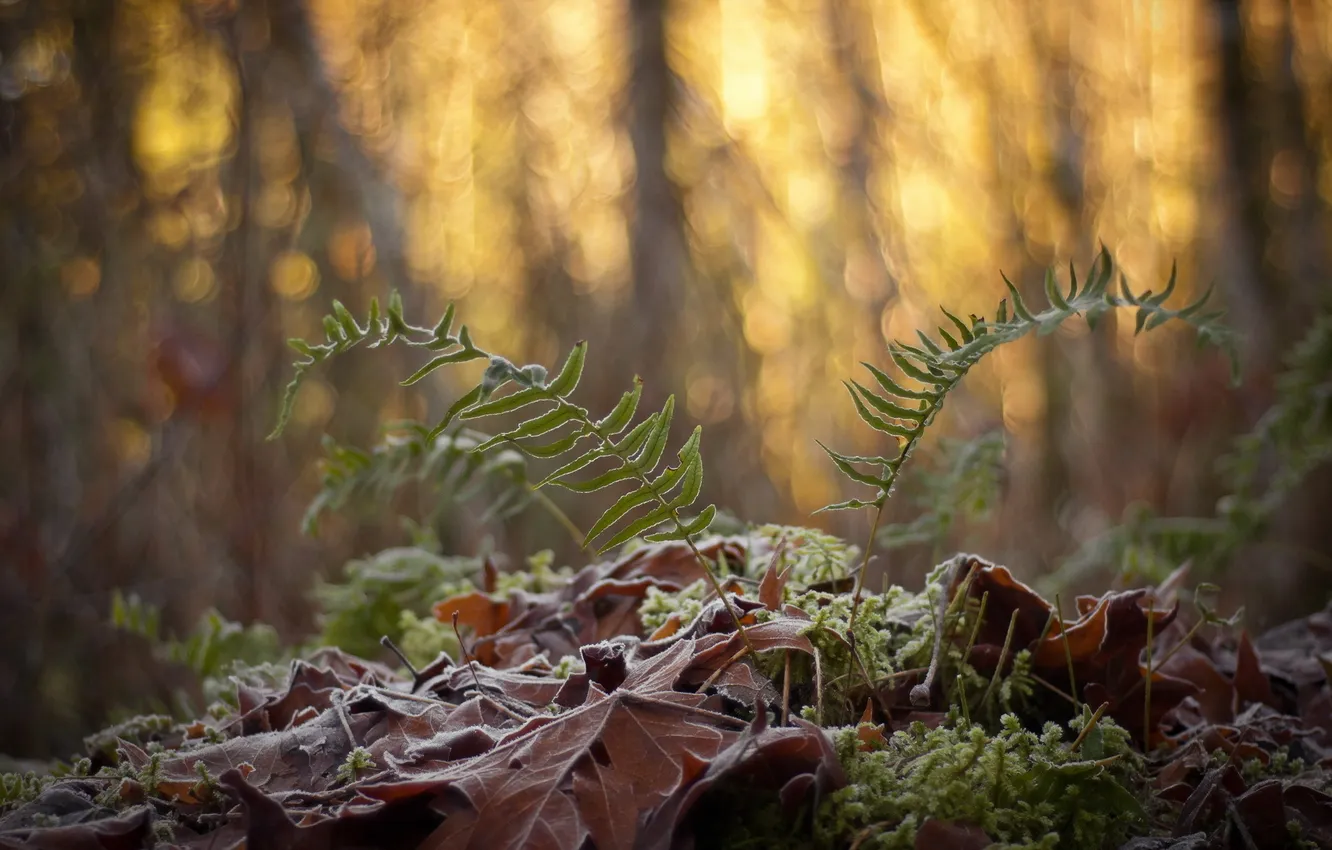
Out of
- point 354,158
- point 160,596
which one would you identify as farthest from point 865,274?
point 160,596

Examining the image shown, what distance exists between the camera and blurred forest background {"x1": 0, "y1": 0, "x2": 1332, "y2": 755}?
4672 mm

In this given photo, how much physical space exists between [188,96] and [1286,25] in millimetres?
6104

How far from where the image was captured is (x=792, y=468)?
6.13 meters

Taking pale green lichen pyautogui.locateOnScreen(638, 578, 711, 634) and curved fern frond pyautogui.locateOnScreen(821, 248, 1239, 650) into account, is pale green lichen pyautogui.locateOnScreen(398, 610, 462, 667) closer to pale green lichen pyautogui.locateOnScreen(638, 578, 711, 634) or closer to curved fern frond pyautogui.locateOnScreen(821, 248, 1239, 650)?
pale green lichen pyautogui.locateOnScreen(638, 578, 711, 634)

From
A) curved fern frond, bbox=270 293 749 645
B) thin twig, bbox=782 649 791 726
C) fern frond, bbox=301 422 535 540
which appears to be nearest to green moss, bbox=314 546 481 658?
fern frond, bbox=301 422 535 540

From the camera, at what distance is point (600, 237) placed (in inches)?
266

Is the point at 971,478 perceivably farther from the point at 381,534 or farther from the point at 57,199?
the point at 57,199

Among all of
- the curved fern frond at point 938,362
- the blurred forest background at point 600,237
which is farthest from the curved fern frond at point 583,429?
the blurred forest background at point 600,237

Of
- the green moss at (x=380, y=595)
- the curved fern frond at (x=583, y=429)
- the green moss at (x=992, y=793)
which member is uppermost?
the curved fern frond at (x=583, y=429)

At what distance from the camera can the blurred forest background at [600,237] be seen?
4.67 metres

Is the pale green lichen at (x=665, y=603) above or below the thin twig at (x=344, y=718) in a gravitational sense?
above

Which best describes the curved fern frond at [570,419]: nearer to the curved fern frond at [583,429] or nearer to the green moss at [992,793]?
the curved fern frond at [583,429]

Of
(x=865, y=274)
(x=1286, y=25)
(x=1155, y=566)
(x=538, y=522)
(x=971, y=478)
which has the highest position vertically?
(x=1286, y=25)

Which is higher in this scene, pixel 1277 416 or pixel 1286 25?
pixel 1286 25
